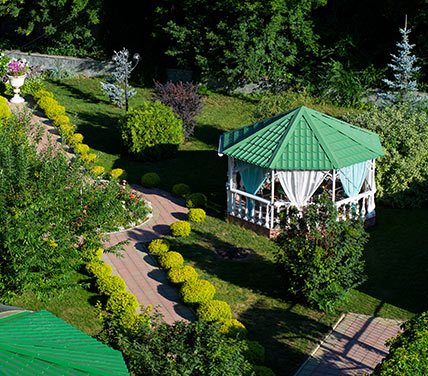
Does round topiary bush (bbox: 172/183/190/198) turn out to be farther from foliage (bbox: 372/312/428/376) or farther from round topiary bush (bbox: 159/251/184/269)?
foliage (bbox: 372/312/428/376)

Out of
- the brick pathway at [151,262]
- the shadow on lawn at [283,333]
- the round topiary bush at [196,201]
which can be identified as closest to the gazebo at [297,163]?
the round topiary bush at [196,201]

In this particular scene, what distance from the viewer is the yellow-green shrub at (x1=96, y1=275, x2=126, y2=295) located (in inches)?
716

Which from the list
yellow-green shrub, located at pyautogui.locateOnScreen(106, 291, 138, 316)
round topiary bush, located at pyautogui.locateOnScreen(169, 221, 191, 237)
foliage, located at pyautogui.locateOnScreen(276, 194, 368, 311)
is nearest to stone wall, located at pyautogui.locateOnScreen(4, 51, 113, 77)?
round topiary bush, located at pyautogui.locateOnScreen(169, 221, 191, 237)

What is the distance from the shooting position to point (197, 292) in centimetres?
1825

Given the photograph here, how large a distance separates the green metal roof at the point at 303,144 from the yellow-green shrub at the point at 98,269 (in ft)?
19.6

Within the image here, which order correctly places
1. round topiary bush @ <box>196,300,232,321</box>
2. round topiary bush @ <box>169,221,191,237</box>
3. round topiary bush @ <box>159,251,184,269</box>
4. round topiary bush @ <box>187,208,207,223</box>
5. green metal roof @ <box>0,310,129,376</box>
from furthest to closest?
Result: round topiary bush @ <box>187,208,207,223</box>, round topiary bush @ <box>169,221,191,237</box>, round topiary bush @ <box>159,251,184,269</box>, round topiary bush @ <box>196,300,232,321</box>, green metal roof @ <box>0,310,129,376</box>

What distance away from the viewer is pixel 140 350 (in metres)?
12.1

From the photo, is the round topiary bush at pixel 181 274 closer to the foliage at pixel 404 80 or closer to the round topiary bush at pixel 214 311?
the round topiary bush at pixel 214 311

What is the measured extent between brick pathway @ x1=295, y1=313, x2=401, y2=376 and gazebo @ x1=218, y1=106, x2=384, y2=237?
5.07m

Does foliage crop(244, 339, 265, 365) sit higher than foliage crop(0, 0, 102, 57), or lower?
lower

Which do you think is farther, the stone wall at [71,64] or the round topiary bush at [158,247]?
the stone wall at [71,64]

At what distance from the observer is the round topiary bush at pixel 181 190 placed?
84.1 ft

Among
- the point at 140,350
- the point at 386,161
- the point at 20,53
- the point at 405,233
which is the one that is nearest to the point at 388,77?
the point at 386,161

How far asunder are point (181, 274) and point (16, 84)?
18528 millimetres
